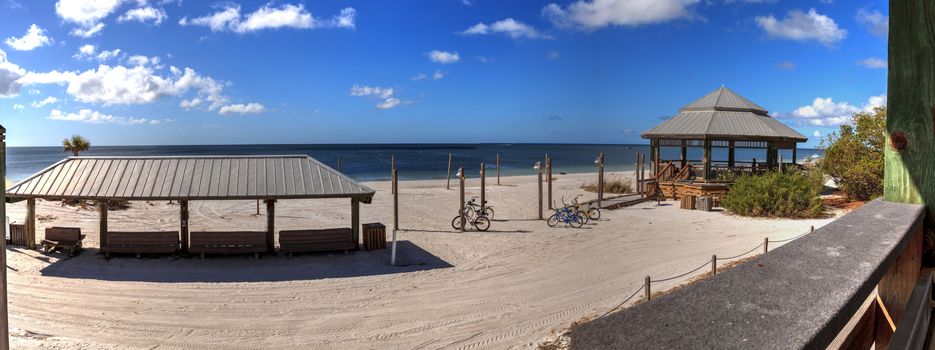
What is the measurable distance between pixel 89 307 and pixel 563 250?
34.1 ft

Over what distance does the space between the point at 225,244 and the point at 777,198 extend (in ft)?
57.0

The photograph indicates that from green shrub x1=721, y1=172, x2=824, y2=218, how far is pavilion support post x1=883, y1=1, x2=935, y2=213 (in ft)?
62.8

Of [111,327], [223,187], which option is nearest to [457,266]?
[223,187]

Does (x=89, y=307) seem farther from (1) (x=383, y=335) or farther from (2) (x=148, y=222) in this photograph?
Answer: (2) (x=148, y=222)

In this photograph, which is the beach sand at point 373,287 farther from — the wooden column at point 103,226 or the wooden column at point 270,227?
the wooden column at point 103,226

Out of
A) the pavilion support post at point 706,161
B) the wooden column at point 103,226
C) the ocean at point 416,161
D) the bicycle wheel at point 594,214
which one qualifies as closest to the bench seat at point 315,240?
the wooden column at point 103,226

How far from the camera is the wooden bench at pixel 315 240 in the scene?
1427 cm

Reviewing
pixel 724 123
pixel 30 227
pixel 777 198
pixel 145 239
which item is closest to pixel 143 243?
pixel 145 239

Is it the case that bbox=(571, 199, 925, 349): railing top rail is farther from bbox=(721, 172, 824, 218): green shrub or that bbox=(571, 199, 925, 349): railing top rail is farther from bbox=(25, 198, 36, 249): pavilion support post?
bbox=(721, 172, 824, 218): green shrub

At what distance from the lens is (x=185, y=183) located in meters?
14.2

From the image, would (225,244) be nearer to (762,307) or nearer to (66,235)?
(66,235)

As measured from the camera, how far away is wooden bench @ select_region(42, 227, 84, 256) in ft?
47.9

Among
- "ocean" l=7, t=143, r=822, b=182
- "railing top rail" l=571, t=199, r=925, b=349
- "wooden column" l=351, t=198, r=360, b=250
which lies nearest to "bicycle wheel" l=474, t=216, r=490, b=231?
"wooden column" l=351, t=198, r=360, b=250

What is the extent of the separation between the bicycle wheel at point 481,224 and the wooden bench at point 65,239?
35.2 ft
